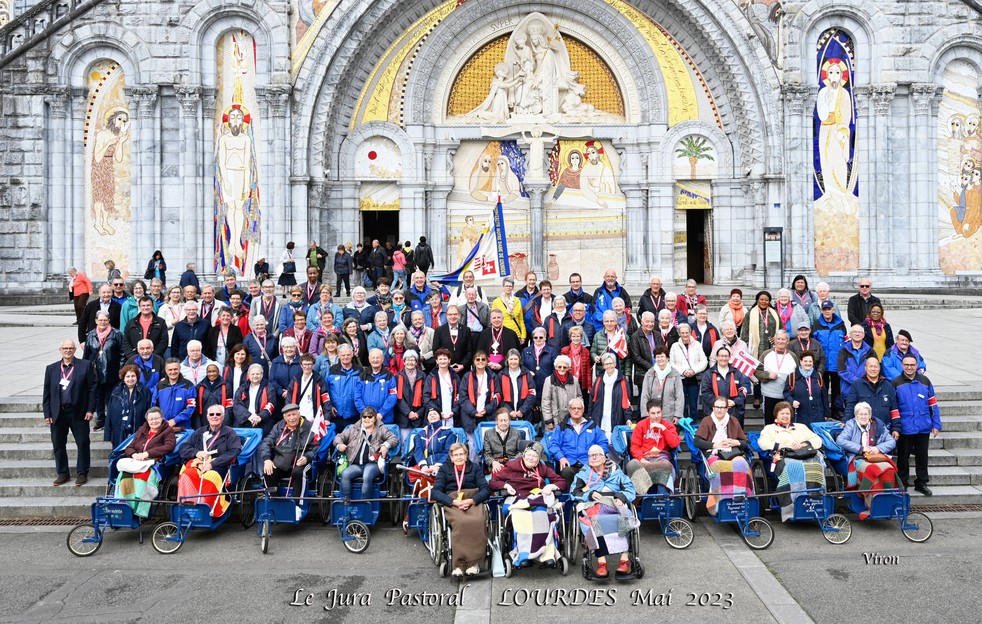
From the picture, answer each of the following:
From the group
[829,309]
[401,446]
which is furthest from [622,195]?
[401,446]

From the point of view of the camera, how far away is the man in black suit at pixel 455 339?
43.9 feet

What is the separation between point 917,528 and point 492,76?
2220 centimetres

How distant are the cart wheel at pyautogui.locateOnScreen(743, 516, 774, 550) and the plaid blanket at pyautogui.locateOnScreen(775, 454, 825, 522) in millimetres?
419

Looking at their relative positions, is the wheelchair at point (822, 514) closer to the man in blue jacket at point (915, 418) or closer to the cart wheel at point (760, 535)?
the cart wheel at point (760, 535)

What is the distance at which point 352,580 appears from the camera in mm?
9594

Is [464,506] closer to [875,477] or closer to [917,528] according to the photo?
[875,477]

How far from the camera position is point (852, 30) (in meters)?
27.7

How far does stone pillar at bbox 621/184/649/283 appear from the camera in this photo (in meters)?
29.7

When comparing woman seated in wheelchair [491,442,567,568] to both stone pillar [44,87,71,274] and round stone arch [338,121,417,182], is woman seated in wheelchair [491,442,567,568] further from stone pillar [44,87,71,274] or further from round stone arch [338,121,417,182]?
stone pillar [44,87,71,274]

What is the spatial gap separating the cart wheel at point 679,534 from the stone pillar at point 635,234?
19.4m

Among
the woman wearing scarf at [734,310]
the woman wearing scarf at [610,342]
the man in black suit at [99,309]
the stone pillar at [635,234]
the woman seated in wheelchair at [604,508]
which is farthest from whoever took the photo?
the stone pillar at [635,234]

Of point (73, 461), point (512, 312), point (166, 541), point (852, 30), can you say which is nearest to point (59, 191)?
point (73, 461)

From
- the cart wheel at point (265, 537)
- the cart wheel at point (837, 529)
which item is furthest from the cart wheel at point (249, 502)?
the cart wheel at point (837, 529)

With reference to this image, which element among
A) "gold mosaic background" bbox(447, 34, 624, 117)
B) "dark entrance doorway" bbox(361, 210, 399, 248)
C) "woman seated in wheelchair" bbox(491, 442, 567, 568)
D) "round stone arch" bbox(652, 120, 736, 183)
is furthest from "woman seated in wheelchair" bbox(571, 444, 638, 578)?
"gold mosaic background" bbox(447, 34, 624, 117)
